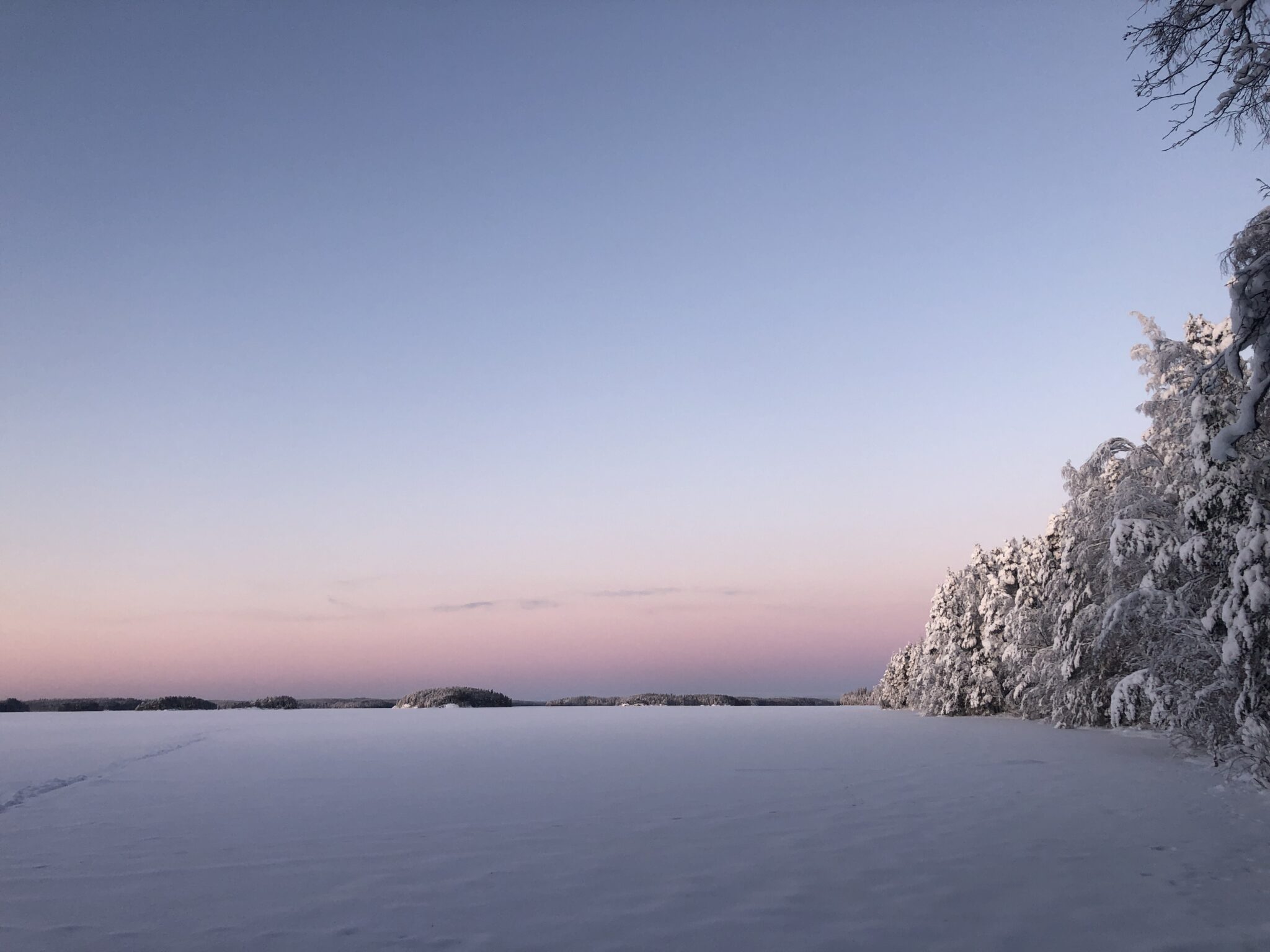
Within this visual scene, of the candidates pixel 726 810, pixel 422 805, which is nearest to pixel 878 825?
pixel 726 810

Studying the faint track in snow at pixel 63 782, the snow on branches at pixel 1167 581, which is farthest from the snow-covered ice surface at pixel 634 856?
the snow on branches at pixel 1167 581

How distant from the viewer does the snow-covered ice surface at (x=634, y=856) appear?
596cm

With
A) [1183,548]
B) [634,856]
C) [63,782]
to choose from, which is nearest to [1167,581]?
[1183,548]

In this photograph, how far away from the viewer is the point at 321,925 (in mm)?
Answer: 6117

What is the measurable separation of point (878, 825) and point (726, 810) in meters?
2.24

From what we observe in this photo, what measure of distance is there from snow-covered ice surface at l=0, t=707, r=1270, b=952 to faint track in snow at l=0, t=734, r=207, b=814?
0.35ft

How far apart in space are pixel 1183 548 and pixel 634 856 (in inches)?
604

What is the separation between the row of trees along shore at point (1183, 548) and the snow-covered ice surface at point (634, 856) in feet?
7.76

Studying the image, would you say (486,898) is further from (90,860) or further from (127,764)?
(127,764)

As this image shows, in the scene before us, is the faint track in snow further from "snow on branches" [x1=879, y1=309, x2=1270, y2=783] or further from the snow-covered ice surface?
"snow on branches" [x1=879, y1=309, x2=1270, y2=783]

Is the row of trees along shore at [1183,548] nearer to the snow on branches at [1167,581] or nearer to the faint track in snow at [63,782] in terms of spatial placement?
the snow on branches at [1167,581]

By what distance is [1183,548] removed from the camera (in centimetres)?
1777

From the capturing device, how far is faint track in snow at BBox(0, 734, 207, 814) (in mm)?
12586

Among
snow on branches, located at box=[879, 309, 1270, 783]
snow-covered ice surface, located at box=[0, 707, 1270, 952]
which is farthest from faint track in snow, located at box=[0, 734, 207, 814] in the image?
snow on branches, located at box=[879, 309, 1270, 783]
